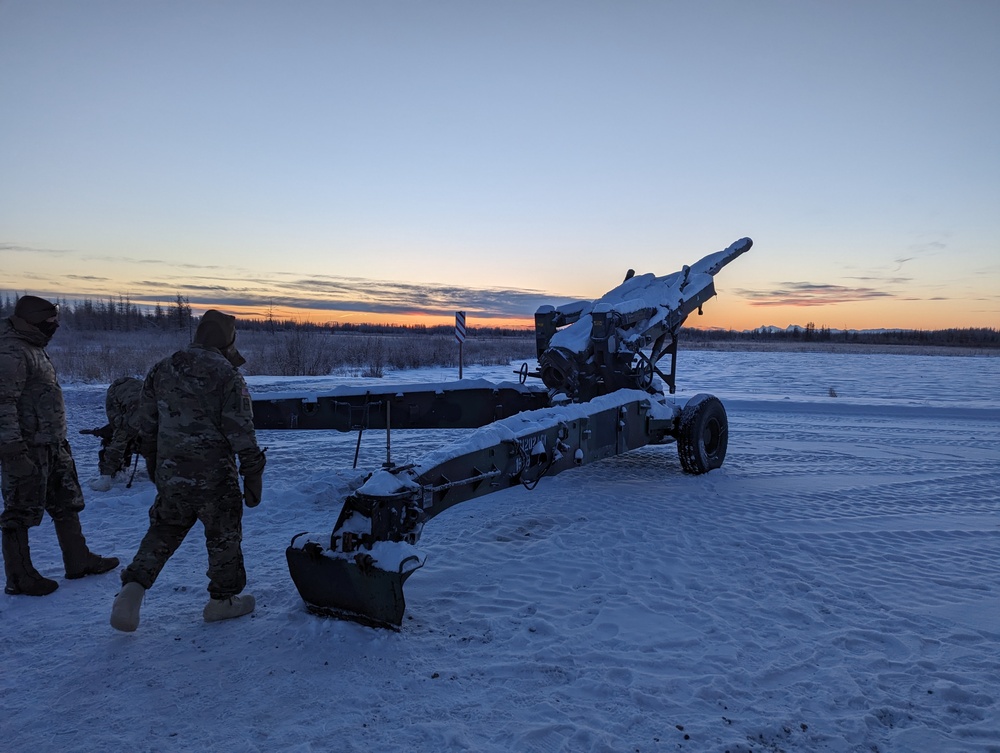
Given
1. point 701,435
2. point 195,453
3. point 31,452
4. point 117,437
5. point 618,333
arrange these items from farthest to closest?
point 701,435 → point 618,333 → point 117,437 → point 31,452 → point 195,453

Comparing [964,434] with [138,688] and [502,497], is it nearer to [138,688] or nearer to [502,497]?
[502,497]

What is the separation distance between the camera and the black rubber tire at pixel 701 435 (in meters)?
7.30

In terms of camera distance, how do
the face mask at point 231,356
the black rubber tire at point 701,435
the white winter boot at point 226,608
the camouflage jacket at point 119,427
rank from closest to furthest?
the white winter boot at point 226,608
the face mask at point 231,356
the camouflage jacket at point 119,427
the black rubber tire at point 701,435

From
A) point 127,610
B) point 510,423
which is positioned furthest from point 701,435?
point 127,610

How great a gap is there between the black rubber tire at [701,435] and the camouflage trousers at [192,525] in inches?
201

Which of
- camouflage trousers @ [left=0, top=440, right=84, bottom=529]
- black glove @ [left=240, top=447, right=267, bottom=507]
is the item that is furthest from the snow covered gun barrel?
camouflage trousers @ [left=0, top=440, right=84, bottom=529]

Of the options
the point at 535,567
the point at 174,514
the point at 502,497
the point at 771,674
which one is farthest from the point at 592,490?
the point at 174,514

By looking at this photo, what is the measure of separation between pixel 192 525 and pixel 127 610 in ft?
1.75

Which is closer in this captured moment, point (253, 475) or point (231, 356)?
point (253, 475)

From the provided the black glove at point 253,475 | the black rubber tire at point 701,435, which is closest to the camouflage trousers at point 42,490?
the black glove at point 253,475

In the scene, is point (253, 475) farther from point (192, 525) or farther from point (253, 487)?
point (192, 525)

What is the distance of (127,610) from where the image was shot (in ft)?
11.4

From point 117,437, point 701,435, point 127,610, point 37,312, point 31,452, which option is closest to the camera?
point 127,610

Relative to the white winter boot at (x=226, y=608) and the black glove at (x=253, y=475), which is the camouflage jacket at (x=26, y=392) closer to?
the black glove at (x=253, y=475)
